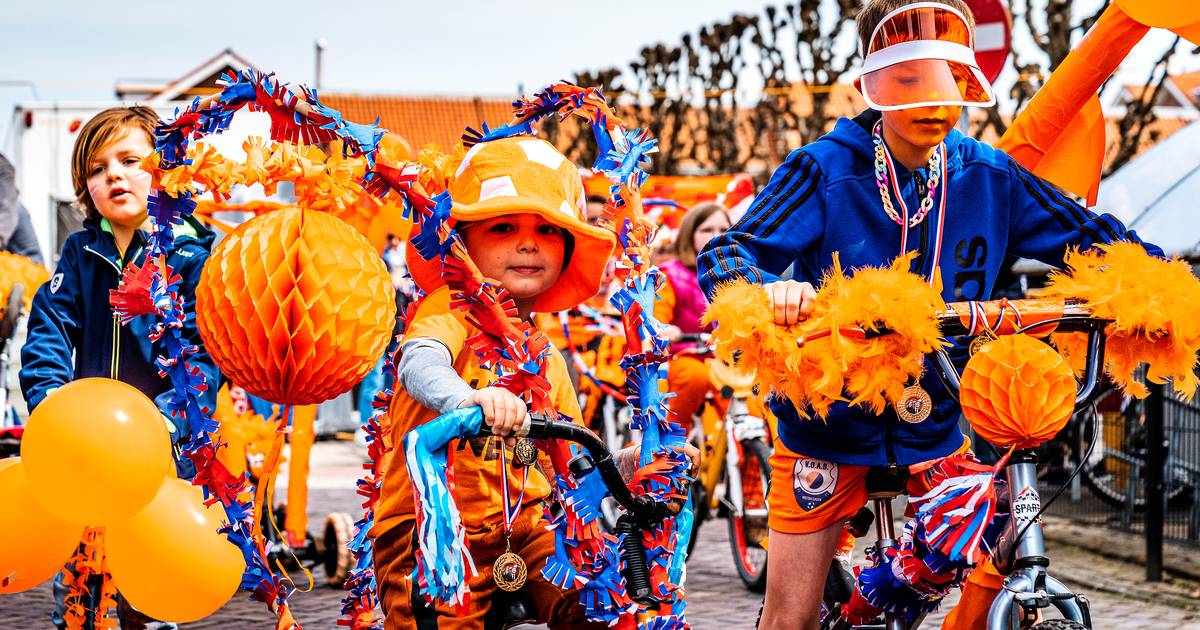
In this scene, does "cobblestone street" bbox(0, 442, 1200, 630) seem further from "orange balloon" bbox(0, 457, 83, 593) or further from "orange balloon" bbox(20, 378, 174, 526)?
"orange balloon" bbox(20, 378, 174, 526)

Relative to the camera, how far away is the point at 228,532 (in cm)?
368

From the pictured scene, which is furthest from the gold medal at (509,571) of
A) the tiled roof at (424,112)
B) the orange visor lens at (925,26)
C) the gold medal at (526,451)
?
the tiled roof at (424,112)

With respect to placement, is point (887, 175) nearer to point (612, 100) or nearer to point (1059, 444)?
point (1059, 444)

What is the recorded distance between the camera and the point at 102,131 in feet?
16.4

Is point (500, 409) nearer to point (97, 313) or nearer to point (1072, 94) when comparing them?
point (1072, 94)

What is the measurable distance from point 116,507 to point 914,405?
7.20 feet

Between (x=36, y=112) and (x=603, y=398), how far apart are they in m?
12.8

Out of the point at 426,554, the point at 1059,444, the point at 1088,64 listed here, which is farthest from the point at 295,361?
the point at 1059,444

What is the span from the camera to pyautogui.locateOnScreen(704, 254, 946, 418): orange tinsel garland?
10.2 ft

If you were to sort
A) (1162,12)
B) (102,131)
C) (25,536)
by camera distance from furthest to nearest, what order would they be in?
(102,131) → (25,536) → (1162,12)

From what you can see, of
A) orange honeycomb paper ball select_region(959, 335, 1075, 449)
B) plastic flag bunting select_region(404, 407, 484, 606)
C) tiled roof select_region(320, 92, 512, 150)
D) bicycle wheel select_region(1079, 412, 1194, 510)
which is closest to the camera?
plastic flag bunting select_region(404, 407, 484, 606)

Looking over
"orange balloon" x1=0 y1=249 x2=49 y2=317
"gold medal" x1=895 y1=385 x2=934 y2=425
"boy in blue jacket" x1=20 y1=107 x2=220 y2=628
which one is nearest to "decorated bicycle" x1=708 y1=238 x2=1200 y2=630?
"gold medal" x1=895 y1=385 x2=934 y2=425

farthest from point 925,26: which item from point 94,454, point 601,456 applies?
point 94,454

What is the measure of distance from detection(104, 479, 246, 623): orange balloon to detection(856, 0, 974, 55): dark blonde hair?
2243 mm
